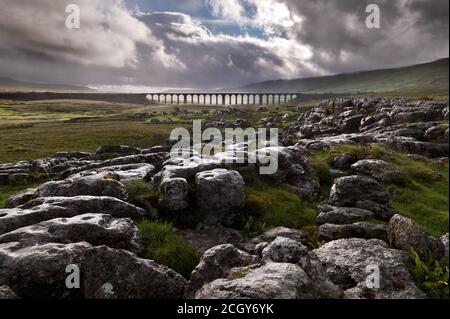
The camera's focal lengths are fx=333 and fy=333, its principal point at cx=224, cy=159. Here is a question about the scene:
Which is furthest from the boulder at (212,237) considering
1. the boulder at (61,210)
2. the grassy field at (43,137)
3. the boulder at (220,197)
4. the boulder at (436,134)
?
the boulder at (436,134)

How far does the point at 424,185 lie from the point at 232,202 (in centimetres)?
2473

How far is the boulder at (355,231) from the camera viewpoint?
18734mm

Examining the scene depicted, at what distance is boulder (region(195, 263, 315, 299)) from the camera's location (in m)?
11.6

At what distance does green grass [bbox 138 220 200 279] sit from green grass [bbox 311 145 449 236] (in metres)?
17.5

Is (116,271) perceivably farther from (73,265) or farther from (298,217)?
(298,217)

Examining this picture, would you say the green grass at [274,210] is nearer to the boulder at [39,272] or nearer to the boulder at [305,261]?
the boulder at [305,261]

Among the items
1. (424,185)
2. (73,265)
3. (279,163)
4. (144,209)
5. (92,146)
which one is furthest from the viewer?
(92,146)

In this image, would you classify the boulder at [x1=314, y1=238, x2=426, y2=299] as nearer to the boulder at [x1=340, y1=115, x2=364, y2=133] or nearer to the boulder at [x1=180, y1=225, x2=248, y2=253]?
the boulder at [x1=180, y1=225, x2=248, y2=253]

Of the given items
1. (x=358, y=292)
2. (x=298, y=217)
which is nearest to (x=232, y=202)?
(x=298, y=217)

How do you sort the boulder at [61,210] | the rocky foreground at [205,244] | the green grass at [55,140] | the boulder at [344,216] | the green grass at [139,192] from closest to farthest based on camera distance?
the rocky foreground at [205,244] < the boulder at [61,210] < the boulder at [344,216] < the green grass at [139,192] < the green grass at [55,140]

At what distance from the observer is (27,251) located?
536 inches

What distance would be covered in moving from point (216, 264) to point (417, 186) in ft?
93.5

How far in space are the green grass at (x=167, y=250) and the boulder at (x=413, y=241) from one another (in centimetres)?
1049

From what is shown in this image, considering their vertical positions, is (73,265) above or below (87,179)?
below
